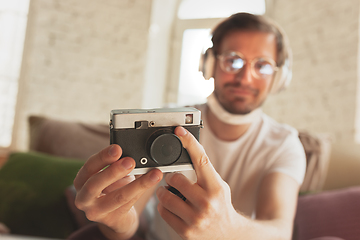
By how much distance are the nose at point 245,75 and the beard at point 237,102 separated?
1cm

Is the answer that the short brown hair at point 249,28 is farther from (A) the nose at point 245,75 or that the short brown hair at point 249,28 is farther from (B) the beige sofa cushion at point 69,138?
(B) the beige sofa cushion at point 69,138

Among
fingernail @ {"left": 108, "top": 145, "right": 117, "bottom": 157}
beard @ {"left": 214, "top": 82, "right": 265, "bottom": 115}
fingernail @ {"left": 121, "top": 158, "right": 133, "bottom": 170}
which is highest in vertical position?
beard @ {"left": 214, "top": 82, "right": 265, "bottom": 115}

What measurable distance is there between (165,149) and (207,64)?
30 centimetres

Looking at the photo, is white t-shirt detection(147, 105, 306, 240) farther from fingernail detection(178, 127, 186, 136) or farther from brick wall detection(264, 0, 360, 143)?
brick wall detection(264, 0, 360, 143)

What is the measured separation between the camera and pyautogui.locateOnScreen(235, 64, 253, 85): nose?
50 centimetres

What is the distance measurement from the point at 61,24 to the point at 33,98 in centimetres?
75

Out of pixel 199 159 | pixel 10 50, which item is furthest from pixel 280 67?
pixel 10 50

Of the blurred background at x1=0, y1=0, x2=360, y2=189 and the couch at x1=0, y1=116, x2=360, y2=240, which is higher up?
the blurred background at x1=0, y1=0, x2=360, y2=189

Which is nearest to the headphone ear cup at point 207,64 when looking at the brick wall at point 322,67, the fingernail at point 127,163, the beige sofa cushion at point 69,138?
the fingernail at point 127,163

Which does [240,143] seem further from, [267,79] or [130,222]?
[130,222]

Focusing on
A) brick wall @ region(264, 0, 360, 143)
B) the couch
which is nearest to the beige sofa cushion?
the couch

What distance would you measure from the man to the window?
2.53 meters

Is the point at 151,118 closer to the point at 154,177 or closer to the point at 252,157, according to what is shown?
the point at 154,177

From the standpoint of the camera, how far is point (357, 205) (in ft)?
2.30
